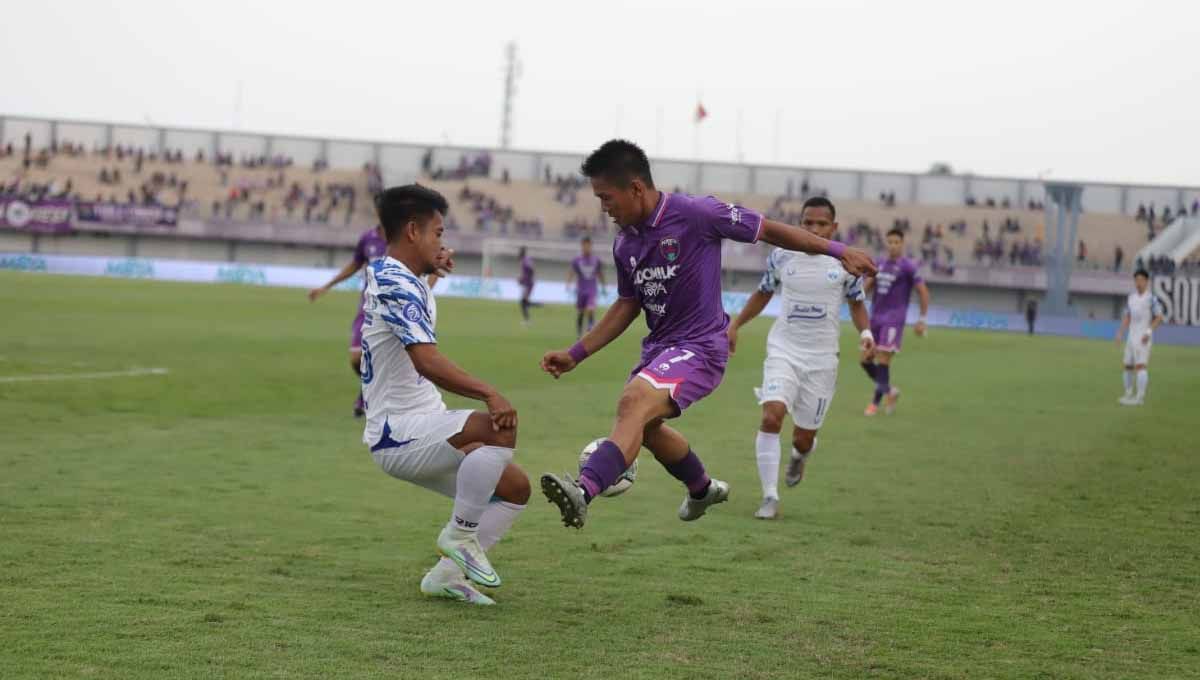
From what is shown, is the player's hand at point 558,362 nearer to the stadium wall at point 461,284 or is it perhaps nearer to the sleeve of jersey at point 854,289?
the sleeve of jersey at point 854,289

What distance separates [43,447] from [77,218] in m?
65.5

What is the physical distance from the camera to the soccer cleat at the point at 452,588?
21.8 feet

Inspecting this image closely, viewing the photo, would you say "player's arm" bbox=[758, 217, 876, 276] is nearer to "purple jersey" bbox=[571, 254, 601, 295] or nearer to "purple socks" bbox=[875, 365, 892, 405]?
"purple socks" bbox=[875, 365, 892, 405]

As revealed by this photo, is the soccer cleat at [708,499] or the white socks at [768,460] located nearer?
the soccer cleat at [708,499]

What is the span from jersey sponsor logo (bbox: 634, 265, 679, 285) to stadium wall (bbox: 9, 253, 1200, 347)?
47047 mm

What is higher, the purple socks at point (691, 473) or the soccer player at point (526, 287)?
the purple socks at point (691, 473)

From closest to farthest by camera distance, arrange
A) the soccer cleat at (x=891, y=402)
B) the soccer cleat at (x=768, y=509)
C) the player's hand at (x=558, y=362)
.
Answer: the player's hand at (x=558, y=362), the soccer cleat at (x=768, y=509), the soccer cleat at (x=891, y=402)

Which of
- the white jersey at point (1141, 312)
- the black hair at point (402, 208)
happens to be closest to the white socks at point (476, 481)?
the black hair at point (402, 208)

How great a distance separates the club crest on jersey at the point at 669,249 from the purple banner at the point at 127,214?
234ft

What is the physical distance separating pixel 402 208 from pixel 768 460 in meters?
4.59

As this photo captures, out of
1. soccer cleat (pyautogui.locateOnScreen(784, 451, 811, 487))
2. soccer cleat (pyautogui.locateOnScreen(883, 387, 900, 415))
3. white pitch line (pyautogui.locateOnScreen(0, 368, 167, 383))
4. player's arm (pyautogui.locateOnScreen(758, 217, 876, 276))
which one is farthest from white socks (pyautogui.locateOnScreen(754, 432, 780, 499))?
white pitch line (pyautogui.locateOnScreen(0, 368, 167, 383))

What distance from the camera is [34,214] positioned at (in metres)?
72.3

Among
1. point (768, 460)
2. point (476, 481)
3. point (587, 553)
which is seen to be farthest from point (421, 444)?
point (768, 460)

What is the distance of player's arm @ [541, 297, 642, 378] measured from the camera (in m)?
7.40
